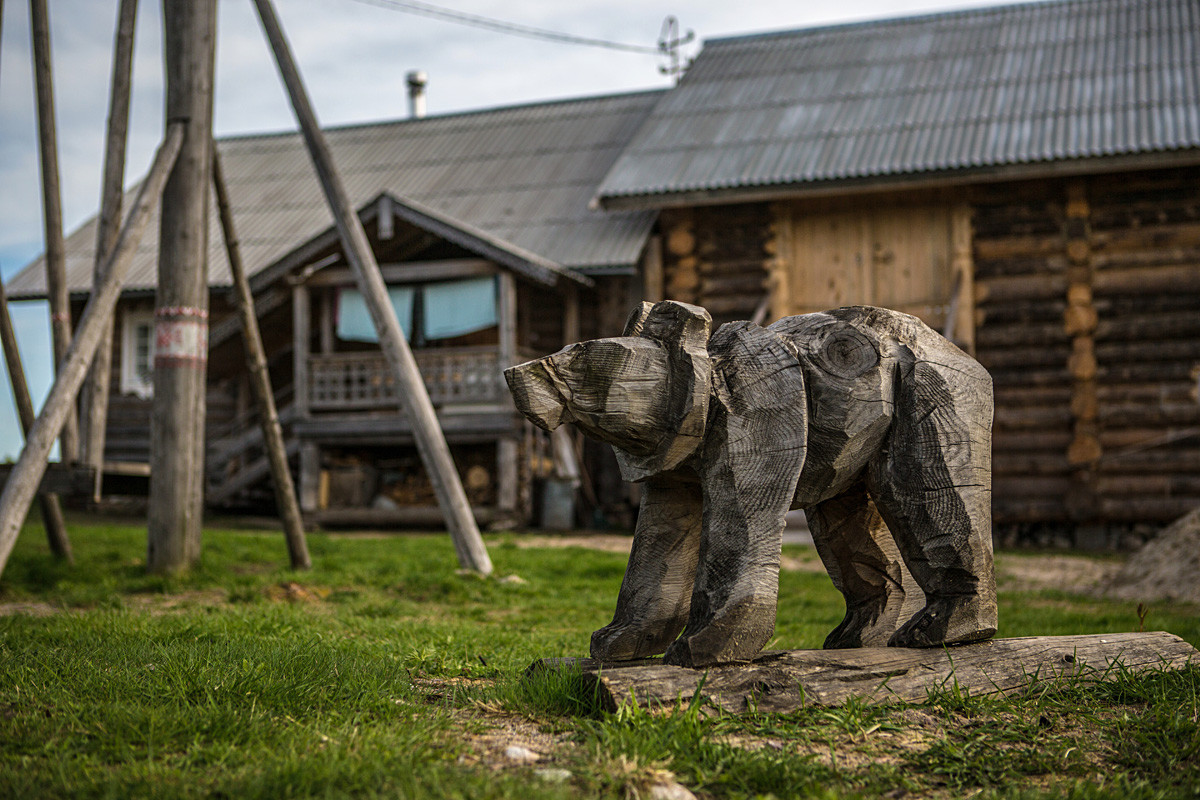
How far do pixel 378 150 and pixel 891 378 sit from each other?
18424mm

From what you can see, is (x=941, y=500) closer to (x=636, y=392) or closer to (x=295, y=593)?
(x=636, y=392)

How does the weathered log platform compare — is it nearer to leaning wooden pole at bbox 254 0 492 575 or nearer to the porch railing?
leaning wooden pole at bbox 254 0 492 575

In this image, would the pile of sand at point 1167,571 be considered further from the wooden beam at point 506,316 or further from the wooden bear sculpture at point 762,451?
the wooden beam at point 506,316

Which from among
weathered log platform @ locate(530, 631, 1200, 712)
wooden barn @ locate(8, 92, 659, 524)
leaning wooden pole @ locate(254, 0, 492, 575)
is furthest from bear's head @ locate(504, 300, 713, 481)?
wooden barn @ locate(8, 92, 659, 524)

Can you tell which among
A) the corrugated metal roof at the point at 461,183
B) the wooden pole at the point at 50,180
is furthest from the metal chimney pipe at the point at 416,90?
the wooden pole at the point at 50,180

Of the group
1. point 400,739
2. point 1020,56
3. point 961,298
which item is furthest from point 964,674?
point 1020,56

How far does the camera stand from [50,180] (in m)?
8.27

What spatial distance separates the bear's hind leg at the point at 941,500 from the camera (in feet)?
11.4

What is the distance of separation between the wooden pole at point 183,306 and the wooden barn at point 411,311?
274 inches

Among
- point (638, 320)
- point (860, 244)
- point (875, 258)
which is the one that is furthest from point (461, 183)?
point (638, 320)

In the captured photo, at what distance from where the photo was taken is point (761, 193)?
13.7 m

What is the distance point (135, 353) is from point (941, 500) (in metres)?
17.2

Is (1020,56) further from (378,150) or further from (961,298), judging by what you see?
(378,150)

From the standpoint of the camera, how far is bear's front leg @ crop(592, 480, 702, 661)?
3.51m
